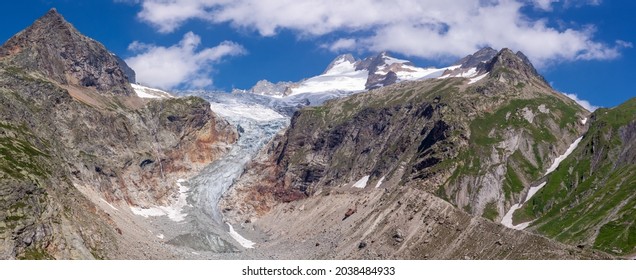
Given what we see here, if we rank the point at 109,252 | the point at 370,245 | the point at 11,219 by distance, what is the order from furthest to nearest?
1. the point at 370,245
2. the point at 109,252
3. the point at 11,219

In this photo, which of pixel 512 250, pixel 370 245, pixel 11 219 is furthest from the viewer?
pixel 370 245

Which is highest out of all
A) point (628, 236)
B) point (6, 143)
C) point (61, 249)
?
point (6, 143)

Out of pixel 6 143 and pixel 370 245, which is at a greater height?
pixel 6 143

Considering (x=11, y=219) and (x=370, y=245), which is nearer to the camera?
(x=11, y=219)

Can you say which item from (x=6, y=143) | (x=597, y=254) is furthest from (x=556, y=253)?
(x=6, y=143)

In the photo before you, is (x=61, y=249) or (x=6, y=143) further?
(x=6, y=143)

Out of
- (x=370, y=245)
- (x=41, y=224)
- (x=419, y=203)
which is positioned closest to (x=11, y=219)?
(x=41, y=224)

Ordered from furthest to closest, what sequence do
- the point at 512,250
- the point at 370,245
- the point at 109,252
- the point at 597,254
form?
the point at 370,245 < the point at 109,252 < the point at 512,250 < the point at 597,254

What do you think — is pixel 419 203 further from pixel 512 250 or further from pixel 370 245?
pixel 512 250

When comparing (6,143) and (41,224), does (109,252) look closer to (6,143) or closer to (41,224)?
(41,224)
